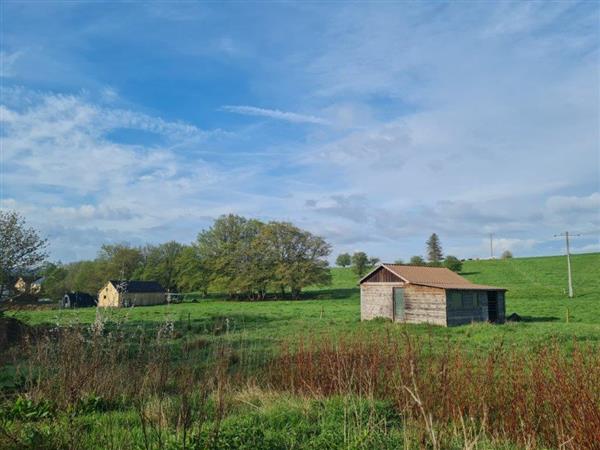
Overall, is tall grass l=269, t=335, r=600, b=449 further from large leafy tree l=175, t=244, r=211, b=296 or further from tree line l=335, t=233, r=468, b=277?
large leafy tree l=175, t=244, r=211, b=296

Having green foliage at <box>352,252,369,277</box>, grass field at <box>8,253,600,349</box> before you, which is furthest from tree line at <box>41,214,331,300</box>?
green foliage at <box>352,252,369,277</box>

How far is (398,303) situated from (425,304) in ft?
6.15

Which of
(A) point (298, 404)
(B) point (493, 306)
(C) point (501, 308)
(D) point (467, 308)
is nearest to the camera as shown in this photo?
(A) point (298, 404)

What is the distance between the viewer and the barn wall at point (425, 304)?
85.0 ft

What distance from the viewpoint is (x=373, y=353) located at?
27.0ft

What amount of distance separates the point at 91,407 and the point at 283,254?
174 feet

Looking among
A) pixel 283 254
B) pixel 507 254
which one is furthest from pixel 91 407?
pixel 507 254

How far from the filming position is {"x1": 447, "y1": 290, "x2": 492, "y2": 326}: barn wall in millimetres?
26297

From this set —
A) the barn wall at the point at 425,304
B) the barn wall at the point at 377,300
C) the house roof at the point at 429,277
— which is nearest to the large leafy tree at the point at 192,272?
the barn wall at the point at 377,300

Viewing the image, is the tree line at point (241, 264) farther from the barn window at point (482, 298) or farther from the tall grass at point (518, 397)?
the tall grass at point (518, 397)

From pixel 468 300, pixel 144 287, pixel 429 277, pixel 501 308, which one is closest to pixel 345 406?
pixel 468 300

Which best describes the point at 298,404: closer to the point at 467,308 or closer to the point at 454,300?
the point at 454,300

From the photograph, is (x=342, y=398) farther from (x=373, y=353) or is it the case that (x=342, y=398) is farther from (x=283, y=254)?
(x=283, y=254)

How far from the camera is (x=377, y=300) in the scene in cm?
2908
